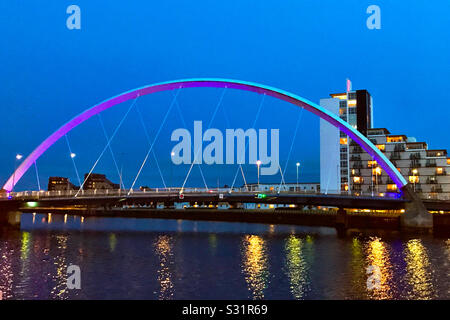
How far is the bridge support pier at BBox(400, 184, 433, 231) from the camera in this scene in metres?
62.9

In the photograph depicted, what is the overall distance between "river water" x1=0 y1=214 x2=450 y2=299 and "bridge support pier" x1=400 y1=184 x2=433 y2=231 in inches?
429

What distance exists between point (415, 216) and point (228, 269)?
1590 inches

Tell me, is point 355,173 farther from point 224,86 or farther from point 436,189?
→ point 224,86

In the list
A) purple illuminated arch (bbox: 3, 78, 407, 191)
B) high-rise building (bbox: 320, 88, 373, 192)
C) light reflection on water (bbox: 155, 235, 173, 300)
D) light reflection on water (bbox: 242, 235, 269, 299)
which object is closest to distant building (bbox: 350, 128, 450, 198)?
high-rise building (bbox: 320, 88, 373, 192)

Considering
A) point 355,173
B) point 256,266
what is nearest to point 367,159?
point 355,173

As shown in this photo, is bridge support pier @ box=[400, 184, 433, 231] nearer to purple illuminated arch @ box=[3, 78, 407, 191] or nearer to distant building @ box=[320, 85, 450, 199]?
purple illuminated arch @ box=[3, 78, 407, 191]

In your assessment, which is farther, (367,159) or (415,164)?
(367,159)

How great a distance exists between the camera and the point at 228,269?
1330 inches

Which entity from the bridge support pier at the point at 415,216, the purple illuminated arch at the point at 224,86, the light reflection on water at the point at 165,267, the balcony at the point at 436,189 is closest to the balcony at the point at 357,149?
the balcony at the point at 436,189

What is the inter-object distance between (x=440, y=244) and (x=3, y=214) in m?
62.2

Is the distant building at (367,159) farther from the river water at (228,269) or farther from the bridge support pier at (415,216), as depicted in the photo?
the river water at (228,269)

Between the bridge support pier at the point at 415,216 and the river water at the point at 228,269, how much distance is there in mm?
10892
